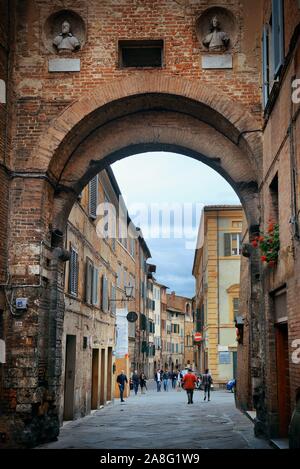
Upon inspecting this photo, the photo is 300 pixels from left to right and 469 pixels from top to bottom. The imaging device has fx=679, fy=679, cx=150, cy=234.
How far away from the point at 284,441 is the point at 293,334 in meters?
2.53

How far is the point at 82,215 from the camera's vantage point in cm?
2036

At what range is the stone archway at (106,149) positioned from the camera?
13.3 m

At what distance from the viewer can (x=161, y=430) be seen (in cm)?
1552

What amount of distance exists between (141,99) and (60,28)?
2.28 metres

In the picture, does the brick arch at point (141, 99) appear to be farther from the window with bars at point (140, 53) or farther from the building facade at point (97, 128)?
the window with bars at point (140, 53)

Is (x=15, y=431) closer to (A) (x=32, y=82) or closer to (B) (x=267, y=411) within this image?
(B) (x=267, y=411)

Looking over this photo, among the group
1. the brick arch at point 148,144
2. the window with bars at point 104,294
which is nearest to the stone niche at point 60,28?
the brick arch at point 148,144

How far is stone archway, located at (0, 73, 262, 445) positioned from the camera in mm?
13281

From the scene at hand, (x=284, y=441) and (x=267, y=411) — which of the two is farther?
(x=267, y=411)

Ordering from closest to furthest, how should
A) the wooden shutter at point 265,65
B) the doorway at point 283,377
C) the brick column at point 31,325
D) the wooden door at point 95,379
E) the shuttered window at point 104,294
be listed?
the doorway at point 283,377, the brick column at point 31,325, the wooden shutter at point 265,65, the wooden door at point 95,379, the shuttered window at point 104,294

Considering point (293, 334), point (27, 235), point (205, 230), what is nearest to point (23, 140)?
point (27, 235)

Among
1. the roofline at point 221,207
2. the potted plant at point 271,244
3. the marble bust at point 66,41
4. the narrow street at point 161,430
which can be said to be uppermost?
the roofline at point 221,207

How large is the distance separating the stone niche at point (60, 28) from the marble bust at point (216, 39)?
2.59 meters

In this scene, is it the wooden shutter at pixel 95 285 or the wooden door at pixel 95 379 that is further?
the wooden door at pixel 95 379
